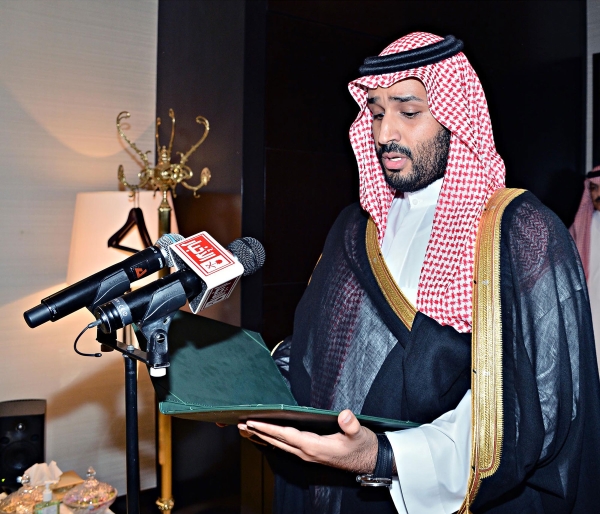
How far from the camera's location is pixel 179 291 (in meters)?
1.06

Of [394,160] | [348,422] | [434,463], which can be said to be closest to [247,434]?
[348,422]

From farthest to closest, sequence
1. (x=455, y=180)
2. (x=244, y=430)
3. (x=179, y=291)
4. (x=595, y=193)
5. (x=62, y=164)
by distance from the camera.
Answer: (x=62, y=164), (x=595, y=193), (x=455, y=180), (x=244, y=430), (x=179, y=291)

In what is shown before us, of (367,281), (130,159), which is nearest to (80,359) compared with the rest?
(130,159)

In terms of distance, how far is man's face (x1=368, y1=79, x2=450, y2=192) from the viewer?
5.00 feet

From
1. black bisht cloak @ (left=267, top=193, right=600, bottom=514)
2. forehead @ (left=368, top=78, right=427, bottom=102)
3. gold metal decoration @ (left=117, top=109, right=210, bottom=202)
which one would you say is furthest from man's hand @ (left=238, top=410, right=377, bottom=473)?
gold metal decoration @ (left=117, top=109, right=210, bottom=202)

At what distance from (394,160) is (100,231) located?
1404 mm

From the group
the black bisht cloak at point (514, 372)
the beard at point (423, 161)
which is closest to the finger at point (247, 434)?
the black bisht cloak at point (514, 372)

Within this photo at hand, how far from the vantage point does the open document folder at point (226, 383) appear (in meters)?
1.13

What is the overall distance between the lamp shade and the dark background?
0.35 meters

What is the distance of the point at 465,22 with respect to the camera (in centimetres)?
306

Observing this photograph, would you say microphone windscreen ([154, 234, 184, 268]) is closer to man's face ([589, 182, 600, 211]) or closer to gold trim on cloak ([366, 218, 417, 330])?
gold trim on cloak ([366, 218, 417, 330])

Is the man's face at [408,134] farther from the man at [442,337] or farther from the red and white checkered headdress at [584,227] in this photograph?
the red and white checkered headdress at [584,227]

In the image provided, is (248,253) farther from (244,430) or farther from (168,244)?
(244,430)

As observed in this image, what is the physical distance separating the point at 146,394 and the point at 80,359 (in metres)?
0.37
